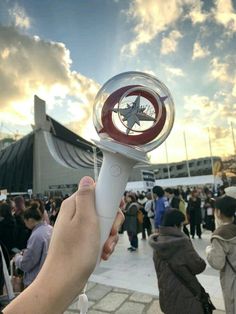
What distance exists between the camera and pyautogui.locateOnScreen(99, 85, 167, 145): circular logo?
34.8 inches

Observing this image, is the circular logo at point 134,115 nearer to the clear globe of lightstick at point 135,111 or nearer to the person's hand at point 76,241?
the clear globe of lightstick at point 135,111

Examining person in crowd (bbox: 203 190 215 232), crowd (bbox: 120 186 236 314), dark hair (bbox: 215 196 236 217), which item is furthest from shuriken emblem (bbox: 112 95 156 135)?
person in crowd (bbox: 203 190 215 232)

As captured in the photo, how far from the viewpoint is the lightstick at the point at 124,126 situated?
0.82m

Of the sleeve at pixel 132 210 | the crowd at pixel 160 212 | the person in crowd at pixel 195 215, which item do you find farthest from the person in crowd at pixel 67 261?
the person in crowd at pixel 195 215

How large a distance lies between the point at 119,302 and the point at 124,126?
4109 mm

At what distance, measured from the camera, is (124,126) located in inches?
35.6

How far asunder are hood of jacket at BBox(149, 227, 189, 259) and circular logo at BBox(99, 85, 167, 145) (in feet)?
7.11

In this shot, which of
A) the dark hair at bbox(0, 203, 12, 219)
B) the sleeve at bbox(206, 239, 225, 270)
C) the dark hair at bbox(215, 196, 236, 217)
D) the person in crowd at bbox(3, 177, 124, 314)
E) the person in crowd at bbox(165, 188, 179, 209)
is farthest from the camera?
the person in crowd at bbox(165, 188, 179, 209)

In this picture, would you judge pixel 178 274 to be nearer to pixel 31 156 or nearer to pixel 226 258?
pixel 226 258

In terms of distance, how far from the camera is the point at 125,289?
491 cm

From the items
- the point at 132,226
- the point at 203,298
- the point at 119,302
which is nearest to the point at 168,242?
the point at 203,298

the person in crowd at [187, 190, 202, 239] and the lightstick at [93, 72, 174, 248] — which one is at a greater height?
the lightstick at [93, 72, 174, 248]

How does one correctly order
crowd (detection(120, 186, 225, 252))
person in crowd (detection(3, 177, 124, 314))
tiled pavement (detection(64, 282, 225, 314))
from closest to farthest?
person in crowd (detection(3, 177, 124, 314)) < tiled pavement (detection(64, 282, 225, 314)) < crowd (detection(120, 186, 225, 252))

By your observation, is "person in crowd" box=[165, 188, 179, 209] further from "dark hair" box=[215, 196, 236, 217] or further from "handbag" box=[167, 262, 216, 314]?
"handbag" box=[167, 262, 216, 314]
